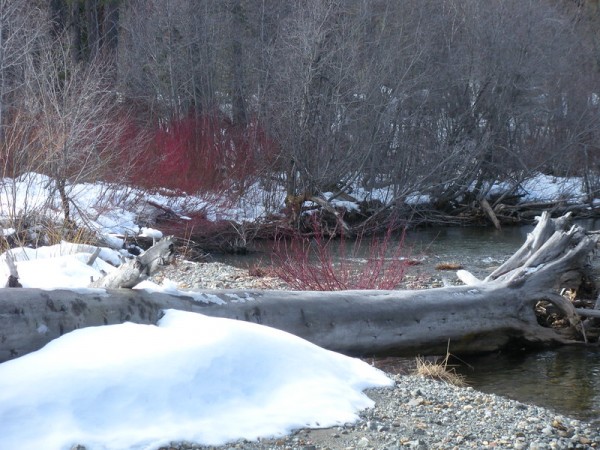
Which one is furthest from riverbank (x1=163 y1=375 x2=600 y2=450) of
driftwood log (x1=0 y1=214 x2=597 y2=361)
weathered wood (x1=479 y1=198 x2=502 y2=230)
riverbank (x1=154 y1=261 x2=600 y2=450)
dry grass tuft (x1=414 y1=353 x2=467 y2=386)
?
weathered wood (x1=479 y1=198 x2=502 y2=230)

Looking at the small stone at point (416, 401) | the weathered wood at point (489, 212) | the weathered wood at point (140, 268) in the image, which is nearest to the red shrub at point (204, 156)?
the weathered wood at point (489, 212)

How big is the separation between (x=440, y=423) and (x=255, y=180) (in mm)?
17391

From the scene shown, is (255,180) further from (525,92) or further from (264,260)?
(525,92)

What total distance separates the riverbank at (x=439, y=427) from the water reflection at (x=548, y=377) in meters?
0.78

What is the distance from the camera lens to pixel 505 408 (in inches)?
260

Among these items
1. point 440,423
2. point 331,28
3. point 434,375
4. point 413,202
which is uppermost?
point 331,28

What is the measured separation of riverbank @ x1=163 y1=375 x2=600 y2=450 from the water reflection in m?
0.78

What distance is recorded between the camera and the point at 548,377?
8.66 metres

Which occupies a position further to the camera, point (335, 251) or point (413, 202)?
point (413, 202)

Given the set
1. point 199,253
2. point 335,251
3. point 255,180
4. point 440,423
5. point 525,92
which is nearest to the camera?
point 440,423

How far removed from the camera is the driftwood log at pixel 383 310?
6.00 metres

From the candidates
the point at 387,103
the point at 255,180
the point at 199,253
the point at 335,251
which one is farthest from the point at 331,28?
the point at 199,253

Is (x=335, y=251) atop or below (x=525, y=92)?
below

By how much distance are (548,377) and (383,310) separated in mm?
1980
